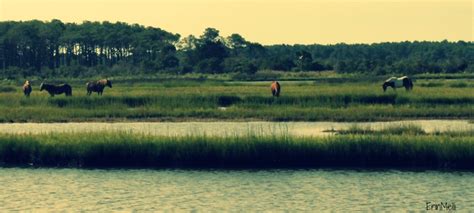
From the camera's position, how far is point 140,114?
40.2 m

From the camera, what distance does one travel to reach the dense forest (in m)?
99.1

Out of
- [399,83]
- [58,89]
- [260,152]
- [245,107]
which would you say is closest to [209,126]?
[245,107]

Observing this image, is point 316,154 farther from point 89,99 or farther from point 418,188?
point 89,99

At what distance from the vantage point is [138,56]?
420 ft

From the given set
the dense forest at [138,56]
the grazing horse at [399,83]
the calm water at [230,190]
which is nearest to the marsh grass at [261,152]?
the calm water at [230,190]

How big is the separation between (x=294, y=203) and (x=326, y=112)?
19.3 meters

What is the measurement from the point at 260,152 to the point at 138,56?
105m

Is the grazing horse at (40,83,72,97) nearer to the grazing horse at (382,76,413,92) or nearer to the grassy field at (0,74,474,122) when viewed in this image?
the grassy field at (0,74,474,122)

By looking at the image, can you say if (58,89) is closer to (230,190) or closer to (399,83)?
(399,83)

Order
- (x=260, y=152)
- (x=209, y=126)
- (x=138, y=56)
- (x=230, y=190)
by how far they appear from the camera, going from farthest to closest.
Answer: (x=138, y=56), (x=209, y=126), (x=260, y=152), (x=230, y=190)

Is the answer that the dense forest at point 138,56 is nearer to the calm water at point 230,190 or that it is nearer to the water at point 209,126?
the water at point 209,126

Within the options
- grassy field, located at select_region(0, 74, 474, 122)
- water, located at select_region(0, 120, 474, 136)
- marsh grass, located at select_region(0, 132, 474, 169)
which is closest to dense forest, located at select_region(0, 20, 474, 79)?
grassy field, located at select_region(0, 74, 474, 122)

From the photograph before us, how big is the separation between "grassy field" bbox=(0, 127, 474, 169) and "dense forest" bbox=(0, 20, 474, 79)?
65.7 m

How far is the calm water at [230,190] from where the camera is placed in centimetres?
1991
